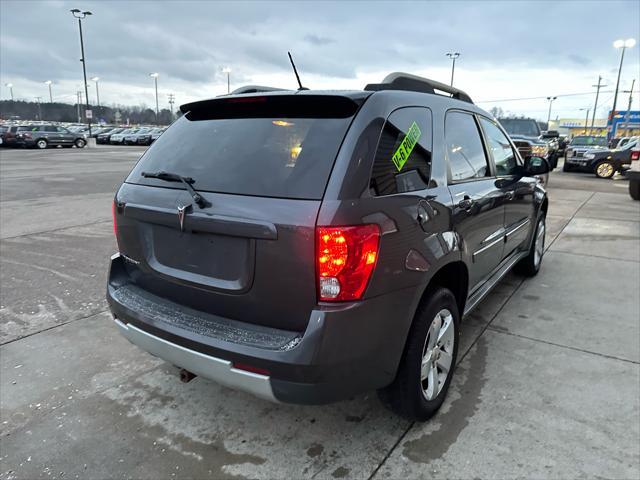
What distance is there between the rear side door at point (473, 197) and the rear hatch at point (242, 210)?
3.22 ft

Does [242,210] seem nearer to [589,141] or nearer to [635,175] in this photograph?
[635,175]

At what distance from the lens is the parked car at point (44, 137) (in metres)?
32.2

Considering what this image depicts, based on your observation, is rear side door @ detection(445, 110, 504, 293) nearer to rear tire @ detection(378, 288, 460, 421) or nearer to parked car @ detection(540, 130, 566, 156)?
rear tire @ detection(378, 288, 460, 421)

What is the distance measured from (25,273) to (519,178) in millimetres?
5040

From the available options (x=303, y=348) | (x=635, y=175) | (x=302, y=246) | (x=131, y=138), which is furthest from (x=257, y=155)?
(x=131, y=138)

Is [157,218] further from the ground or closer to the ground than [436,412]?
further from the ground

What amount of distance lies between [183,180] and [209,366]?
2.96ft

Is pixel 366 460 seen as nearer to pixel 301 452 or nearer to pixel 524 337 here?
pixel 301 452

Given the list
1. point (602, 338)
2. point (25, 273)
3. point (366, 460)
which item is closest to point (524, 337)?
point (602, 338)

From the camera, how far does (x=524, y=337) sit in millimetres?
3688

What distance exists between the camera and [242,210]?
6.70 feet

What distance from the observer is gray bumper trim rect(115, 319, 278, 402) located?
201cm

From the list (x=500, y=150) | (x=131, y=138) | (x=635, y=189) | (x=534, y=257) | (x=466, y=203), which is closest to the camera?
(x=466, y=203)

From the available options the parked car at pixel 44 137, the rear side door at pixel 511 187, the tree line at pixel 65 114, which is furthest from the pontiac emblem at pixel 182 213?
the tree line at pixel 65 114
